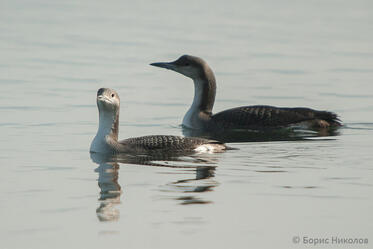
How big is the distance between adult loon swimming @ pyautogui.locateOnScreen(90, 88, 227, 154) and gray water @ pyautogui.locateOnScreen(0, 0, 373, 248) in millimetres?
325

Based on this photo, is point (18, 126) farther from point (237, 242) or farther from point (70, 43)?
point (70, 43)

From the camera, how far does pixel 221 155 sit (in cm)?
1124

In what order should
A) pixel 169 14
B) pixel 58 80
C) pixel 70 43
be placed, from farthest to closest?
pixel 169 14 < pixel 70 43 < pixel 58 80

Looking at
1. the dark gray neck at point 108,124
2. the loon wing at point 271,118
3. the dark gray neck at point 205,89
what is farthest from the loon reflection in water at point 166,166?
the dark gray neck at point 205,89

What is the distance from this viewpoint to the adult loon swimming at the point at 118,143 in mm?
11188

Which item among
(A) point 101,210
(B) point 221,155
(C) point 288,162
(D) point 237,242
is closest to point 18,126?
(B) point 221,155

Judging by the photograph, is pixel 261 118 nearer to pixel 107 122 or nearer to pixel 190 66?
pixel 190 66

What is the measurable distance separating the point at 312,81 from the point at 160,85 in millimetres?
3004

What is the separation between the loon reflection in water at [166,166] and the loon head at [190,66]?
3.90 m

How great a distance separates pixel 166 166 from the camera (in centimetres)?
1049

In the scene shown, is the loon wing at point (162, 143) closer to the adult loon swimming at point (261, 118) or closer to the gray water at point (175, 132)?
the gray water at point (175, 132)

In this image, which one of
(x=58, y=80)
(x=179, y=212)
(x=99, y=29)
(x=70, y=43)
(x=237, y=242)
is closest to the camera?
(x=237, y=242)
